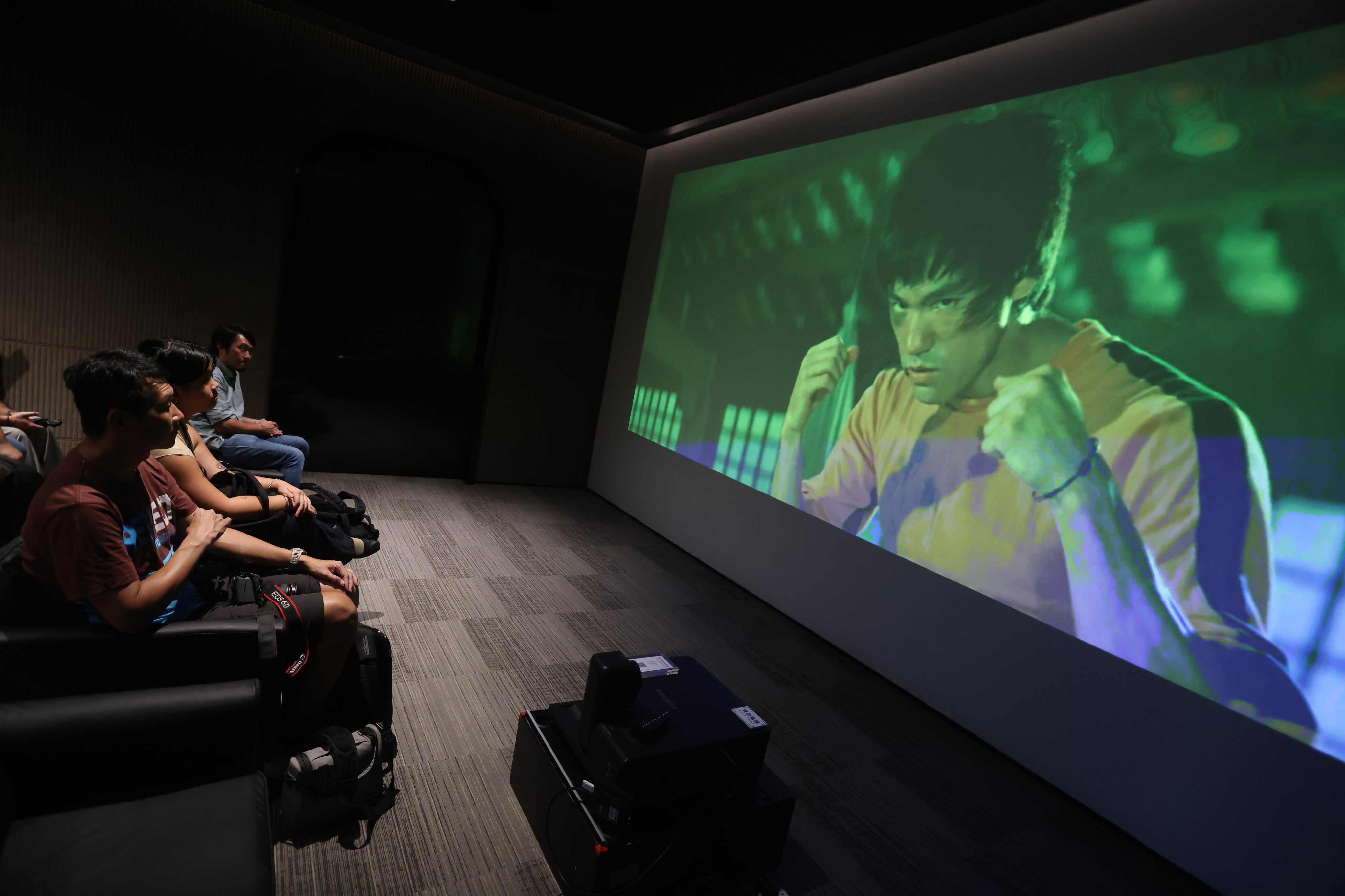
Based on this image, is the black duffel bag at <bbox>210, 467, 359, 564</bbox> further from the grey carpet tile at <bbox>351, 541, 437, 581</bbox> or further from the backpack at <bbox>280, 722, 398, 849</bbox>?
the backpack at <bbox>280, 722, 398, 849</bbox>

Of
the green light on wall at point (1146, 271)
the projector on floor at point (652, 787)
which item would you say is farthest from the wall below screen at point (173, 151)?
the green light on wall at point (1146, 271)

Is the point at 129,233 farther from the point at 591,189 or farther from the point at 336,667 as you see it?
the point at 336,667

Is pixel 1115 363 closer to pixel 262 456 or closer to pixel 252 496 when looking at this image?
pixel 252 496

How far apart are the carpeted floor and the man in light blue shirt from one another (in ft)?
2.26

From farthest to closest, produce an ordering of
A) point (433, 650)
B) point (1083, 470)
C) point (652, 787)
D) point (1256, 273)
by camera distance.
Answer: point (433, 650) → point (1083, 470) → point (1256, 273) → point (652, 787)

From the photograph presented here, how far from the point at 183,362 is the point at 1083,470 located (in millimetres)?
3215

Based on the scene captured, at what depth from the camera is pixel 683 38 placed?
326 cm

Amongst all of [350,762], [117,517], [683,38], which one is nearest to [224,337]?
[117,517]

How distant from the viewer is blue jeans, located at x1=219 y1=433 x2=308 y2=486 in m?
3.29

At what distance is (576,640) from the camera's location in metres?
2.97

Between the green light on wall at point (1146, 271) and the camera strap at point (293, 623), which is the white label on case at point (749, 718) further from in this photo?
the green light on wall at point (1146, 271)

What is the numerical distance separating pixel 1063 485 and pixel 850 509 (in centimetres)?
103

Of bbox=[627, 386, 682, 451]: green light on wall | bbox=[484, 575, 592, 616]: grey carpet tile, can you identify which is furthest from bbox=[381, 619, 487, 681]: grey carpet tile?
bbox=[627, 386, 682, 451]: green light on wall

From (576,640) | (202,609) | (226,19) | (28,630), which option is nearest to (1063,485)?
(576,640)
